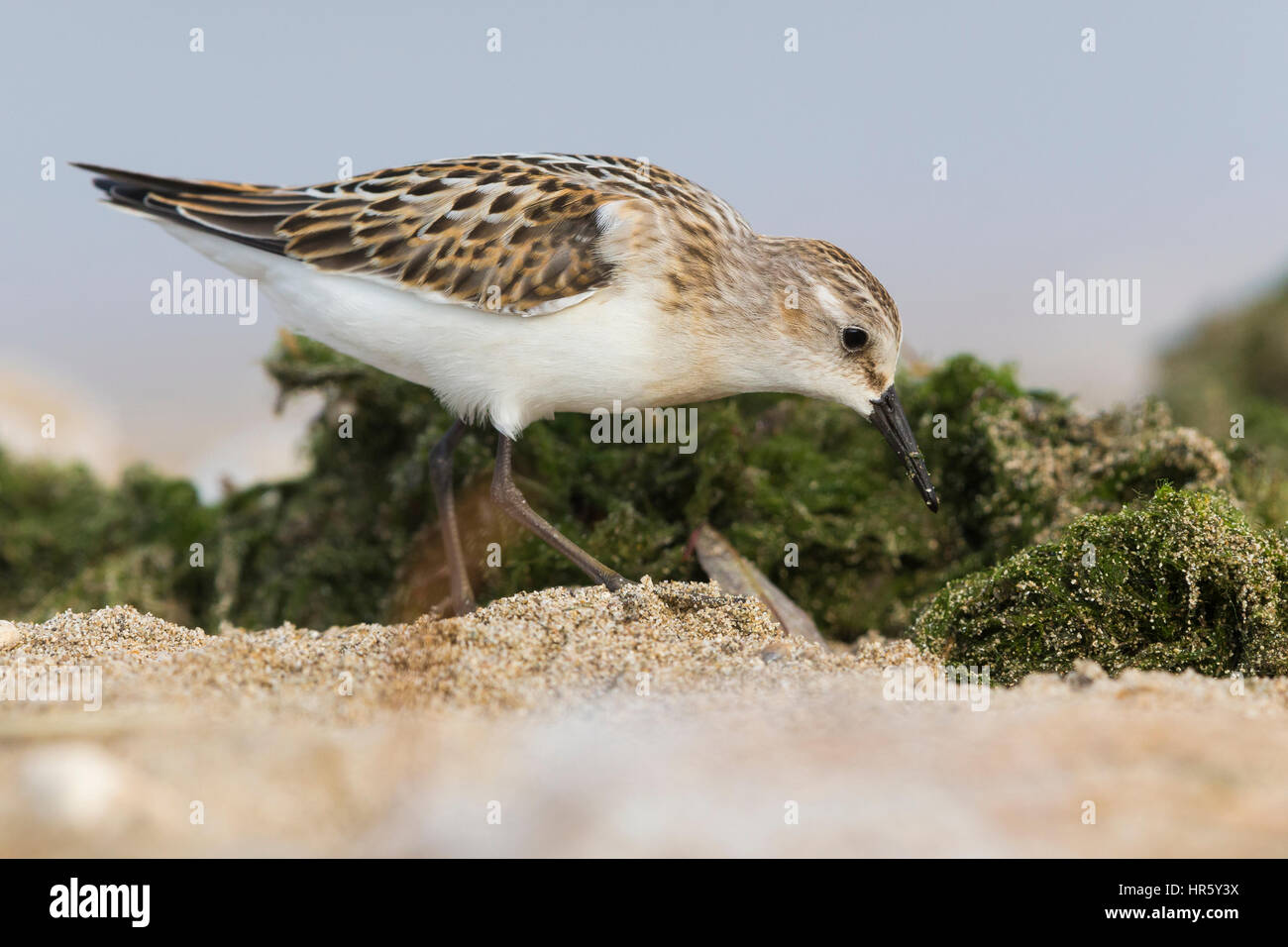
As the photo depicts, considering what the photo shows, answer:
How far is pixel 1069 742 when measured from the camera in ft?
9.60

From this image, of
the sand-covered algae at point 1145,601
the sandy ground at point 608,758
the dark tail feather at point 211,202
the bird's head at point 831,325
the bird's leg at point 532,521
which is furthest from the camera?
the dark tail feather at point 211,202

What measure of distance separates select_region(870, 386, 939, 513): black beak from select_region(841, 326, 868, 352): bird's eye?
1.08 ft

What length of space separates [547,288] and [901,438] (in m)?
2.00

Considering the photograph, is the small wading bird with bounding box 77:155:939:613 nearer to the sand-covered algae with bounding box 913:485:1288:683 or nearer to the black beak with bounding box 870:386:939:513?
the black beak with bounding box 870:386:939:513

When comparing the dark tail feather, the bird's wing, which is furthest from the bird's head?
the dark tail feather

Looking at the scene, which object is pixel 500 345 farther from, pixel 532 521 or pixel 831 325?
pixel 831 325

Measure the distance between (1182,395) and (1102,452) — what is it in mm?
6008

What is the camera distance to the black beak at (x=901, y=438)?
5562 millimetres

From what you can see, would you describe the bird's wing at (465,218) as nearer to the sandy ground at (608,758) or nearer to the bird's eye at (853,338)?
the bird's eye at (853,338)

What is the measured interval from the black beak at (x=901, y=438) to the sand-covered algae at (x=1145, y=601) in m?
1.05

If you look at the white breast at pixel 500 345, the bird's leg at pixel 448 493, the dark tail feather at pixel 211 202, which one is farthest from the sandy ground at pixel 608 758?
the dark tail feather at pixel 211 202

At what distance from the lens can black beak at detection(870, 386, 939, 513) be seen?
5562 millimetres
